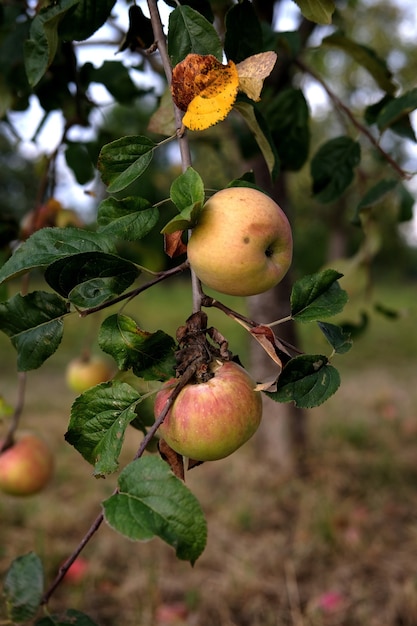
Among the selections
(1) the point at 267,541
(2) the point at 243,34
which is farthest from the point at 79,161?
(1) the point at 267,541

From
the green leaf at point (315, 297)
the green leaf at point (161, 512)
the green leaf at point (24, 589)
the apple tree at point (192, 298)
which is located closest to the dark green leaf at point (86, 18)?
the apple tree at point (192, 298)

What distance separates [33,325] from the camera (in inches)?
24.4

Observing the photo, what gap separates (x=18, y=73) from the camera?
3.49 feet

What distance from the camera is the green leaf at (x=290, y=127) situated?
101 centimetres

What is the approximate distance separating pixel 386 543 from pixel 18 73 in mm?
1715

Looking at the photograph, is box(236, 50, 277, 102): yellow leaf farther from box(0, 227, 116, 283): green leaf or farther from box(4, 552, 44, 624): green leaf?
box(4, 552, 44, 624): green leaf

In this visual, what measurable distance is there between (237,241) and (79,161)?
0.72 metres

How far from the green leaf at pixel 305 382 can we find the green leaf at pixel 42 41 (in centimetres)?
42

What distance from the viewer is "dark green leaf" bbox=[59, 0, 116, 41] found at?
665 millimetres

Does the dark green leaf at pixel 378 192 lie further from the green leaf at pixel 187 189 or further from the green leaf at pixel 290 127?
the green leaf at pixel 187 189

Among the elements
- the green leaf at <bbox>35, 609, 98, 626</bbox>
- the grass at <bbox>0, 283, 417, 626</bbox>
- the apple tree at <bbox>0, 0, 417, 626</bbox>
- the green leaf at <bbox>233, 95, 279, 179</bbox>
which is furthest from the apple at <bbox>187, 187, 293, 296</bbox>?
the grass at <bbox>0, 283, 417, 626</bbox>

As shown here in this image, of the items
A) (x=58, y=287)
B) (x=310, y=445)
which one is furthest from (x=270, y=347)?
(x=310, y=445)

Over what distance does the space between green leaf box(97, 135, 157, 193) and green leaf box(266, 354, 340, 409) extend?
0.24m

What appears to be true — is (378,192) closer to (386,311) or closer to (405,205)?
(405,205)
